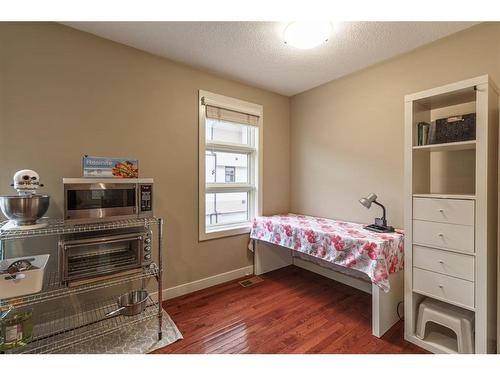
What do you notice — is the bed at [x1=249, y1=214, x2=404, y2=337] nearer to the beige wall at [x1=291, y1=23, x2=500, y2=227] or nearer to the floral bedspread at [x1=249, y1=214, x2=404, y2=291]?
the floral bedspread at [x1=249, y1=214, x2=404, y2=291]

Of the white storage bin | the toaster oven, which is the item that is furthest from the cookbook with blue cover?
the white storage bin

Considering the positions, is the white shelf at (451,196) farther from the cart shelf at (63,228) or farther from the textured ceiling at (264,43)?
the cart shelf at (63,228)

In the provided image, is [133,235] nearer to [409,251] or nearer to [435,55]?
[409,251]

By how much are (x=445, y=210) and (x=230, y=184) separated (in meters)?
1.99

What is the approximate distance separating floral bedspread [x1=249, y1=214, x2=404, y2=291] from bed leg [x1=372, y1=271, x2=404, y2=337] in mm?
110

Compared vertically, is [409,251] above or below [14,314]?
above

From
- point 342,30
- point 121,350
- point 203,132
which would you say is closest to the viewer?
point 121,350

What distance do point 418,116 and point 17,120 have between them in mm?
2897

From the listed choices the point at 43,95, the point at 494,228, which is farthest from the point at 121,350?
the point at 494,228

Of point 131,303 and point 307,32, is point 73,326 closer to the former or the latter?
point 131,303

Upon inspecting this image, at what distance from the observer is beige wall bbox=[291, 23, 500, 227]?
5.77 feet

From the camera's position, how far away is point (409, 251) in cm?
162

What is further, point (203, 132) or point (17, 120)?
point (203, 132)

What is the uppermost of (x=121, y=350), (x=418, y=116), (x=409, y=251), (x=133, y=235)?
(x=418, y=116)
